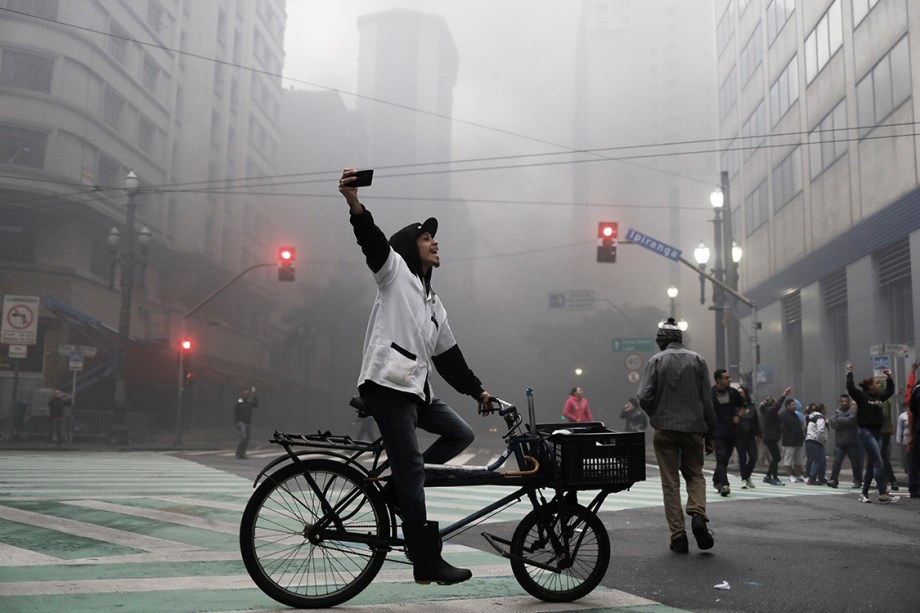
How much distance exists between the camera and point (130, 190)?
1131 inches

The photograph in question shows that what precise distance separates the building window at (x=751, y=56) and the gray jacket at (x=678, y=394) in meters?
35.2

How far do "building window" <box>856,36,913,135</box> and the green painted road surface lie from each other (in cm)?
1705

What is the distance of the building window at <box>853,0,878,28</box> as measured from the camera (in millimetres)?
25484

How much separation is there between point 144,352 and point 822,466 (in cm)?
2782

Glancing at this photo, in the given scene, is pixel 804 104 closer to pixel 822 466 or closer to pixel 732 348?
pixel 732 348

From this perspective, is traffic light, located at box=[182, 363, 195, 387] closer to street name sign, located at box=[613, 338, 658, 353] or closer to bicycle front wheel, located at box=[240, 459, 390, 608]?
street name sign, located at box=[613, 338, 658, 353]

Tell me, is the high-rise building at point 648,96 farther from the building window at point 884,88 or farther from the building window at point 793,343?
the building window at point 884,88

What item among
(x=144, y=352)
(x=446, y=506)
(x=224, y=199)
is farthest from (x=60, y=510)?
(x=224, y=199)

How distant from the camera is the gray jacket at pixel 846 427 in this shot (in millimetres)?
14469

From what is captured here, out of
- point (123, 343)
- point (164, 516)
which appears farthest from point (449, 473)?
point (123, 343)

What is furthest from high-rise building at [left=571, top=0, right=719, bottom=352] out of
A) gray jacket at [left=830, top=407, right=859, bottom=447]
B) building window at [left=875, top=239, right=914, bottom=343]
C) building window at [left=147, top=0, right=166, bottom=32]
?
gray jacket at [left=830, top=407, right=859, bottom=447]

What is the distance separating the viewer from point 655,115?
158625 mm

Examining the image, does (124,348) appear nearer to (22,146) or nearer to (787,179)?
(22,146)

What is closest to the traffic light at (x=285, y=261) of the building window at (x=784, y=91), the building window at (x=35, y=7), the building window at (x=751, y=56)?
the building window at (x=35, y=7)
